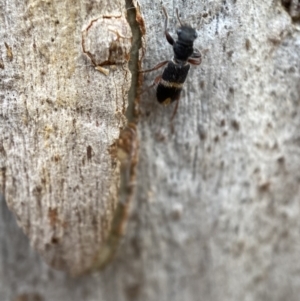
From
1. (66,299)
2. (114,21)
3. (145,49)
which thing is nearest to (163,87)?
(145,49)

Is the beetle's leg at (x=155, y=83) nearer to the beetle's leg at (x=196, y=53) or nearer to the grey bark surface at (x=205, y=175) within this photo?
the grey bark surface at (x=205, y=175)

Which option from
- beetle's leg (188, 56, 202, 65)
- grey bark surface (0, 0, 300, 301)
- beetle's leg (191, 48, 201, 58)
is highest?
beetle's leg (191, 48, 201, 58)

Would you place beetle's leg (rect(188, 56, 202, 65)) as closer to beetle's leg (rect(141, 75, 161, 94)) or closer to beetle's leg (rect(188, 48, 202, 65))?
beetle's leg (rect(188, 48, 202, 65))

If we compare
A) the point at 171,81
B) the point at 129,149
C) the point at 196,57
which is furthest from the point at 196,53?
the point at 129,149

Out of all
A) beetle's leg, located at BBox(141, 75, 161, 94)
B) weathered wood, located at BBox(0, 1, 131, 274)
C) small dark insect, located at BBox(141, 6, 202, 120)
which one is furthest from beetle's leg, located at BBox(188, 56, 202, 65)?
weathered wood, located at BBox(0, 1, 131, 274)

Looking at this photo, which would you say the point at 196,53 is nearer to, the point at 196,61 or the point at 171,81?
the point at 196,61

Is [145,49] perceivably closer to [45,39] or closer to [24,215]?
[45,39]
